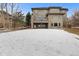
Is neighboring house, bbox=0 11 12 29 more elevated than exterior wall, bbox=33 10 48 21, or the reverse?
exterior wall, bbox=33 10 48 21

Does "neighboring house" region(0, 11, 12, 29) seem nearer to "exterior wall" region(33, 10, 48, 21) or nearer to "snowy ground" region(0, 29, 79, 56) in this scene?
"exterior wall" region(33, 10, 48, 21)

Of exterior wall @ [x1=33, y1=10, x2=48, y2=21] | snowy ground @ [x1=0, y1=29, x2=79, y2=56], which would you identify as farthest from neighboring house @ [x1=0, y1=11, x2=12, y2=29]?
snowy ground @ [x1=0, y1=29, x2=79, y2=56]

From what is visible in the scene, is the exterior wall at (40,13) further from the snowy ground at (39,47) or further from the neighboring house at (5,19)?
the snowy ground at (39,47)

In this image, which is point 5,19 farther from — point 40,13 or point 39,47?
point 39,47

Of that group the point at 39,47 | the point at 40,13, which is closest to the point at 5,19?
the point at 40,13

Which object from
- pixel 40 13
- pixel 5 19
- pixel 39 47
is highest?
pixel 40 13

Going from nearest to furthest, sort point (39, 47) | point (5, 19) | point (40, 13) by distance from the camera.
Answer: point (39, 47)
point (40, 13)
point (5, 19)

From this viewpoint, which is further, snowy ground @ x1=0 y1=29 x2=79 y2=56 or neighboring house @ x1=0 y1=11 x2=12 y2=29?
neighboring house @ x1=0 y1=11 x2=12 y2=29

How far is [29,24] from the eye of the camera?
36.5 meters

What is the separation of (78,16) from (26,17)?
44.4 ft

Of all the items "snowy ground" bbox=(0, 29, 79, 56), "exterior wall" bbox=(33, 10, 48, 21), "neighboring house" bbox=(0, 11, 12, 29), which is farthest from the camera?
"exterior wall" bbox=(33, 10, 48, 21)

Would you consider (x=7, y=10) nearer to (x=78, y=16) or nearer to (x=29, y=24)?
(x=78, y=16)

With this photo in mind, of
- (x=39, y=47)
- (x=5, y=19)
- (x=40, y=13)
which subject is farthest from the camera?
(x=5, y=19)

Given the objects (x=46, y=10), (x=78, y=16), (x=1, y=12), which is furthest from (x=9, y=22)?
(x=78, y=16)
